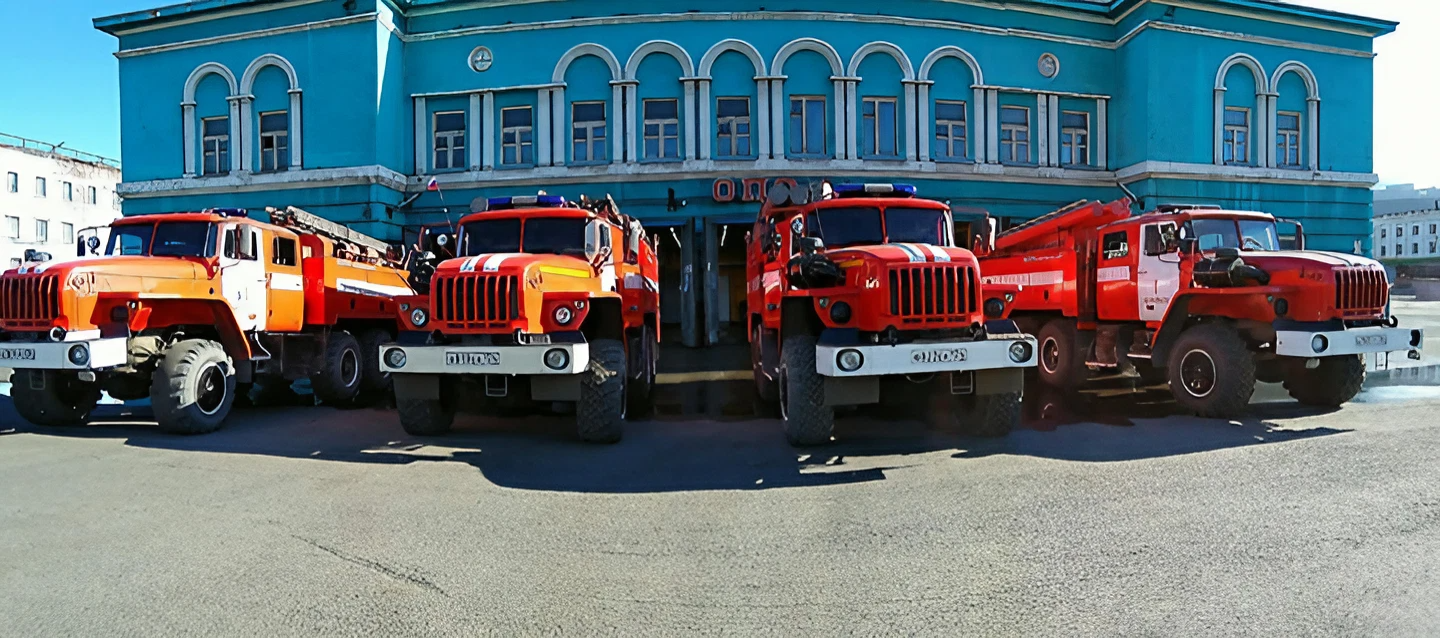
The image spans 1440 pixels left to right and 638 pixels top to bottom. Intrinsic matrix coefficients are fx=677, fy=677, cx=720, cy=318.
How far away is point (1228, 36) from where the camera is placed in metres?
17.6

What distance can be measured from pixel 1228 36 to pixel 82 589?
2337 centimetres

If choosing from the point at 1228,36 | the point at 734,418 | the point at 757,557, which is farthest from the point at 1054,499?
the point at 1228,36

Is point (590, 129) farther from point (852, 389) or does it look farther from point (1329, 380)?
point (1329, 380)

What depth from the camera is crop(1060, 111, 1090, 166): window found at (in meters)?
18.0

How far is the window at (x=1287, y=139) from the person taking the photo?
1834 centimetres

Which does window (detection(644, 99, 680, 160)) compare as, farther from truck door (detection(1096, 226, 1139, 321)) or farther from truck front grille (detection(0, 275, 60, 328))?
truck front grille (detection(0, 275, 60, 328))

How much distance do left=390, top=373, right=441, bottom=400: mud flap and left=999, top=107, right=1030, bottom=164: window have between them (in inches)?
623

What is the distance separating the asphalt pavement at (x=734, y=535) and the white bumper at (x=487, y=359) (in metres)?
0.80

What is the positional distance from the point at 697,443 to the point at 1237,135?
1916 cm

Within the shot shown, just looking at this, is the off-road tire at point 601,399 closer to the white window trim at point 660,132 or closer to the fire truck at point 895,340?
the fire truck at point 895,340

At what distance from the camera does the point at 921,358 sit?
5668 mm

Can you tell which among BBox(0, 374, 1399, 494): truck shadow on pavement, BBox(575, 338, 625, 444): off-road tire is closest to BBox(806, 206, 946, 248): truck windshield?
BBox(0, 374, 1399, 494): truck shadow on pavement

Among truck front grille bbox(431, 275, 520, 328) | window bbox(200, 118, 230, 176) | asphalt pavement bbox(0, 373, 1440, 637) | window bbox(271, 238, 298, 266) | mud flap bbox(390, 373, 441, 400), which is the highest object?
window bbox(200, 118, 230, 176)

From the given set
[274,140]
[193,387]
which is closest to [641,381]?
[193,387]
